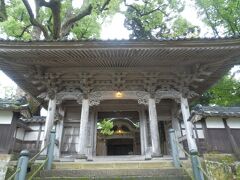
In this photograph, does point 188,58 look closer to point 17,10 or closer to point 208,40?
point 208,40

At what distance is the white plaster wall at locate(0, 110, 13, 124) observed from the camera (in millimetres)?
7282

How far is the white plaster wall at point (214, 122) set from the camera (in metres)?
7.13

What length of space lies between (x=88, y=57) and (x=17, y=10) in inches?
470

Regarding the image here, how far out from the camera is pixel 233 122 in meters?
7.28

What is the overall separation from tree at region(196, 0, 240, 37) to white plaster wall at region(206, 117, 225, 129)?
30.6 feet

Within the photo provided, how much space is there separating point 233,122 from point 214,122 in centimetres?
73

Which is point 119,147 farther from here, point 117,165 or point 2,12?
point 2,12

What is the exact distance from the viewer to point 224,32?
1586cm

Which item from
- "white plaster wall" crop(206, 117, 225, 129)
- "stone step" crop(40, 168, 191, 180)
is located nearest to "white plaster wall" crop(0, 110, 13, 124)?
Result: "stone step" crop(40, 168, 191, 180)

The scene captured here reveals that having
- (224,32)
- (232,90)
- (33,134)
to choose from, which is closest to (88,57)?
(33,134)

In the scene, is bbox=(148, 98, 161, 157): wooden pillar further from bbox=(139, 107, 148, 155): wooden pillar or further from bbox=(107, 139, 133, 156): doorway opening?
bbox=(107, 139, 133, 156): doorway opening

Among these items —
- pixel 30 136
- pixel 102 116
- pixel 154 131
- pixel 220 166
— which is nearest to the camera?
pixel 220 166

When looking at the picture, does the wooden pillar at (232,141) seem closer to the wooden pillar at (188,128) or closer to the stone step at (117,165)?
the wooden pillar at (188,128)

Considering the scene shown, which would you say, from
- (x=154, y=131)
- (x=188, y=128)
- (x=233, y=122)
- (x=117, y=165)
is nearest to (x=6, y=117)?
(x=117, y=165)
